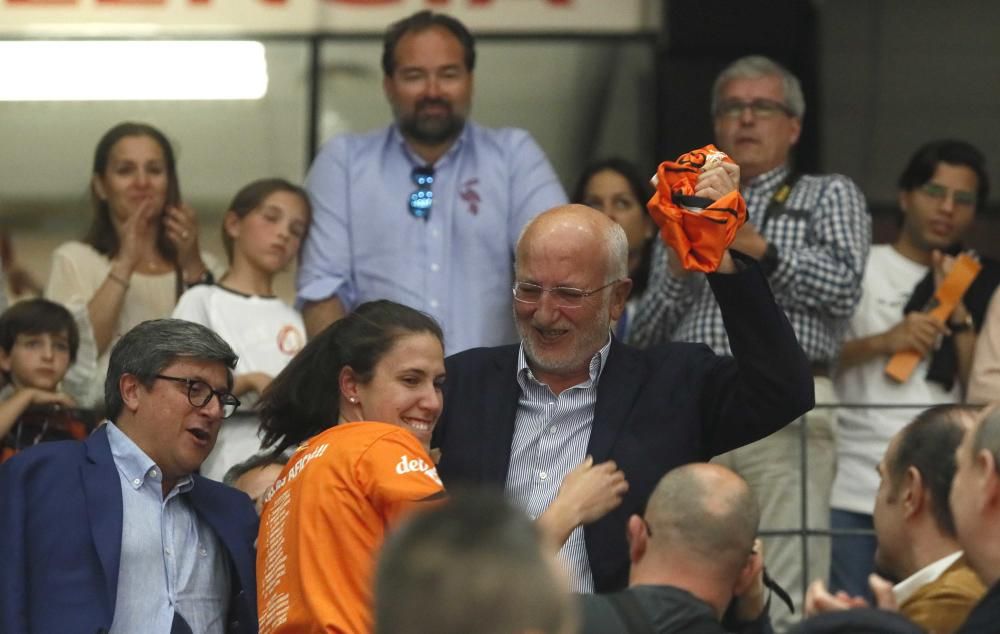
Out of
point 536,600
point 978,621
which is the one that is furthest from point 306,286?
point 536,600

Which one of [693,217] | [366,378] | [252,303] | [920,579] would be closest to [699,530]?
[920,579]

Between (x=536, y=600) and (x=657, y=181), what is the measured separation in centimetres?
280

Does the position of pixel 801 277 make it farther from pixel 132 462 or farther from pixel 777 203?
pixel 132 462

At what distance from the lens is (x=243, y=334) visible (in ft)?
25.2

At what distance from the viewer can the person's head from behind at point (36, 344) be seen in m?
7.62

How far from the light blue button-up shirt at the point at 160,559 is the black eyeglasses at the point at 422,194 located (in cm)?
224

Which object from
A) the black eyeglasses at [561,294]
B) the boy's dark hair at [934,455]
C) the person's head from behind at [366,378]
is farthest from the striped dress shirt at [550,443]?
the boy's dark hair at [934,455]

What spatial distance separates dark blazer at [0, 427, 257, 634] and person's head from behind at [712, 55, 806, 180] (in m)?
3.15

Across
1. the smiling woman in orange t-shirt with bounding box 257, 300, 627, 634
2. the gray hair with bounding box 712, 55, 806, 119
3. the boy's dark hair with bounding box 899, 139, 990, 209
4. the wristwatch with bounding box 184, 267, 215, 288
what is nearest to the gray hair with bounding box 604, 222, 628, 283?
the smiling woman in orange t-shirt with bounding box 257, 300, 627, 634

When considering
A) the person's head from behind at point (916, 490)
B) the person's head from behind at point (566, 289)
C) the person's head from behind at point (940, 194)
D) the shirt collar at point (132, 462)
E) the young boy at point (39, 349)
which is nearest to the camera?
the person's head from behind at point (916, 490)

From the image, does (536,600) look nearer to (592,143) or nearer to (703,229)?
(703,229)

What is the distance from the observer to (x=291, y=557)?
5.29m

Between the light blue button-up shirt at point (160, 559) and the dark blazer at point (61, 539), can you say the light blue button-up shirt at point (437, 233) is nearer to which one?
the light blue button-up shirt at point (160, 559)

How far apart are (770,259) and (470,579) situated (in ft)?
15.4
